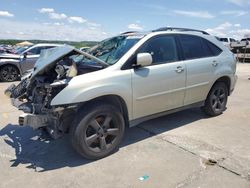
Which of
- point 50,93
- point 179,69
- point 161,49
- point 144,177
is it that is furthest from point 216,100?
point 50,93

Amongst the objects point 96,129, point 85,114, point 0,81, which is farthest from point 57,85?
point 0,81

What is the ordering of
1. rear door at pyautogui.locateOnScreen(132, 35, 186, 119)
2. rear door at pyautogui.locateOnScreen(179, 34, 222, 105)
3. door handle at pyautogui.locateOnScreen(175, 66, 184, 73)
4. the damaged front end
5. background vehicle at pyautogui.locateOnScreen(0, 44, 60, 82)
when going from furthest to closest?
1. background vehicle at pyautogui.locateOnScreen(0, 44, 60, 82)
2. rear door at pyautogui.locateOnScreen(179, 34, 222, 105)
3. door handle at pyautogui.locateOnScreen(175, 66, 184, 73)
4. rear door at pyautogui.locateOnScreen(132, 35, 186, 119)
5. the damaged front end

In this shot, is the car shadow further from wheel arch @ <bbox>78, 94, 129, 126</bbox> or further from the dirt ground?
wheel arch @ <bbox>78, 94, 129, 126</bbox>

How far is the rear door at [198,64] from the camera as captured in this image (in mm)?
4988

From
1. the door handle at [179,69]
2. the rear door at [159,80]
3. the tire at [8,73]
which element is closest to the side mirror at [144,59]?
the rear door at [159,80]

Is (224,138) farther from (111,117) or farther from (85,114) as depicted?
(85,114)

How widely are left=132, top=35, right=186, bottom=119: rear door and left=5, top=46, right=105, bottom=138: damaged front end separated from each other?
0.69 meters

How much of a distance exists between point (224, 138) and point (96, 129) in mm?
2271

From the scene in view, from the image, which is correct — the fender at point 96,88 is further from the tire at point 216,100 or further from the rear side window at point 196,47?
the tire at point 216,100

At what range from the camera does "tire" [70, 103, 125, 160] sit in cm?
A: 366

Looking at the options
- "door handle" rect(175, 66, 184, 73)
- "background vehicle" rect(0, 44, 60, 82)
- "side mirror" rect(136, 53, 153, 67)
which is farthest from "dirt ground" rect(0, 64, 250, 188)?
"background vehicle" rect(0, 44, 60, 82)

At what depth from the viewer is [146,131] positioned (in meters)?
5.02

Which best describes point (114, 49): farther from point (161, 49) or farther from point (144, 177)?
point (144, 177)

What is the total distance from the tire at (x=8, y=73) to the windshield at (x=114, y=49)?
7.74m
